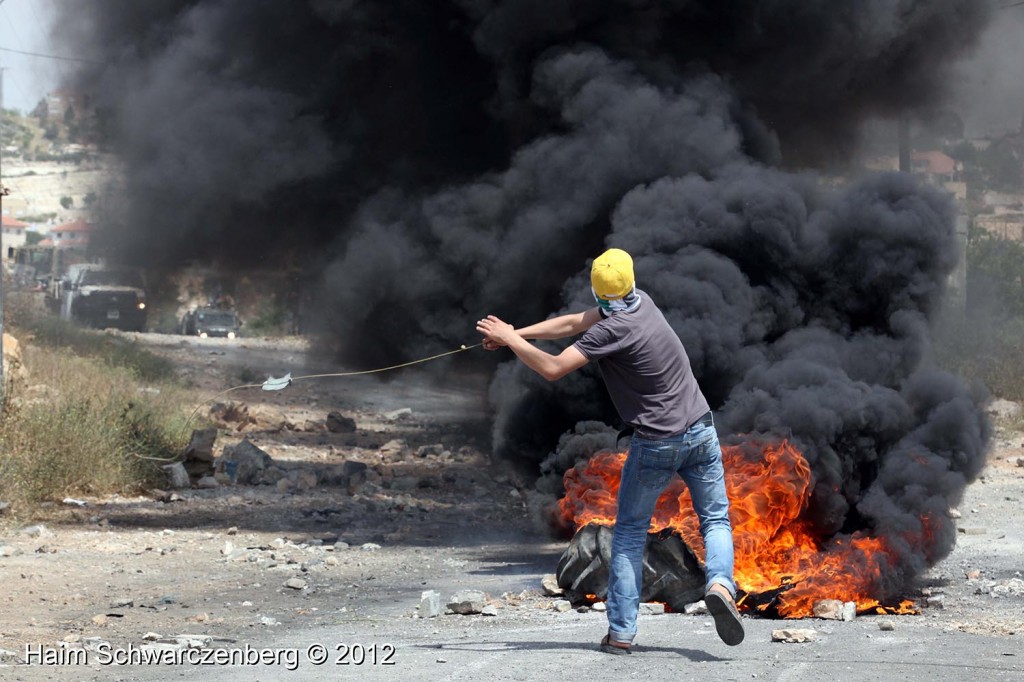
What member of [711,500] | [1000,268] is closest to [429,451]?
[711,500]

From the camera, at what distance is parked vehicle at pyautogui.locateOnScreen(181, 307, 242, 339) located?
4062 cm

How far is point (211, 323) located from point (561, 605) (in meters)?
34.4

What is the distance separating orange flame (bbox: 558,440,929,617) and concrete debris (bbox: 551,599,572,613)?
58cm

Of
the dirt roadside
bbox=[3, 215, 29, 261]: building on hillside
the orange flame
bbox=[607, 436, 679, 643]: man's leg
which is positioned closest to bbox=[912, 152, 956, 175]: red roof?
the dirt roadside

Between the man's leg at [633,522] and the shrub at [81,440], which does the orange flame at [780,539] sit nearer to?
the man's leg at [633,522]

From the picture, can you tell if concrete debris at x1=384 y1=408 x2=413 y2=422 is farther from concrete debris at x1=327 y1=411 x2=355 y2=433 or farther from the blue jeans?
the blue jeans

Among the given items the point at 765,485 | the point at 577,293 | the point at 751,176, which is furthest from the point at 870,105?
the point at 765,485

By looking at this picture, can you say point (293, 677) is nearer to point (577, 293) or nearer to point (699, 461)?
point (699, 461)

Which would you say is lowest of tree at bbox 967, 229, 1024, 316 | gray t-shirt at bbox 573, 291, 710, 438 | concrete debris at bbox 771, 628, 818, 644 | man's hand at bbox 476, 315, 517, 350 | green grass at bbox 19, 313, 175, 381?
concrete debris at bbox 771, 628, 818, 644

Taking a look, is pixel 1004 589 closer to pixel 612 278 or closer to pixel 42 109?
pixel 612 278

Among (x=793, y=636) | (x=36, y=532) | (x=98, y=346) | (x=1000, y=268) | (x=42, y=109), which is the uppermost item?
(x=42, y=109)

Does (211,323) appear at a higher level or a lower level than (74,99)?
lower

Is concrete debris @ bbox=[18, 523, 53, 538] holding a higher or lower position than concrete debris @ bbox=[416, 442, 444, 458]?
lower

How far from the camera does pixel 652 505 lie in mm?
6688
